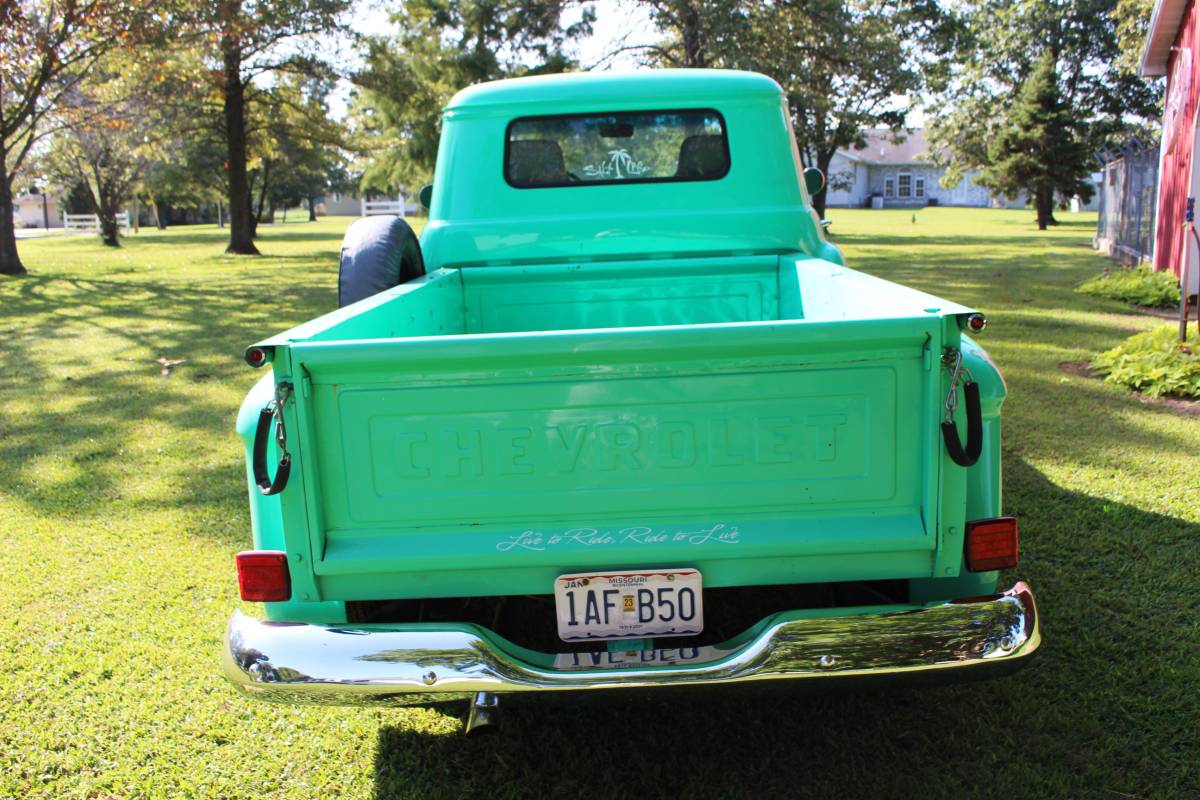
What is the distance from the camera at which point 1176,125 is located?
37.9ft

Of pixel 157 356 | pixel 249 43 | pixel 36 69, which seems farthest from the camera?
pixel 249 43

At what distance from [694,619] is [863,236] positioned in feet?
92.4

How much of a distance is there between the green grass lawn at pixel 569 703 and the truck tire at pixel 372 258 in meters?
1.33

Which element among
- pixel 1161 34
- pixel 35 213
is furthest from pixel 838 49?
pixel 35 213

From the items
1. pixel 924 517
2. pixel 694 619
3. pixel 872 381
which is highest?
pixel 872 381

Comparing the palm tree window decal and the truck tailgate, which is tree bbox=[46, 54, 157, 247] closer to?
the palm tree window decal

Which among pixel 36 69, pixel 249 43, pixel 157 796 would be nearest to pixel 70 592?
pixel 157 796

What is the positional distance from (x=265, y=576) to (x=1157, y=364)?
6.53m

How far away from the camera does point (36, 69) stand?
15.5 m

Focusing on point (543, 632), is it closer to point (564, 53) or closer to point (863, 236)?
point (564, 53)

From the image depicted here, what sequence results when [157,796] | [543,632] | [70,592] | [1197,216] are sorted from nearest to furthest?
[157,796] < [543,632] < [70,592] < [1197,216]

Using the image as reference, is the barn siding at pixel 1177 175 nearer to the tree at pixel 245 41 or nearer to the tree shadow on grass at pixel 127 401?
the tree shadow on grass at pixel 127 401

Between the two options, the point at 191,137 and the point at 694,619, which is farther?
the point at 191,137

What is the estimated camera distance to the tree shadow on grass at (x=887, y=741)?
8.29 feet
